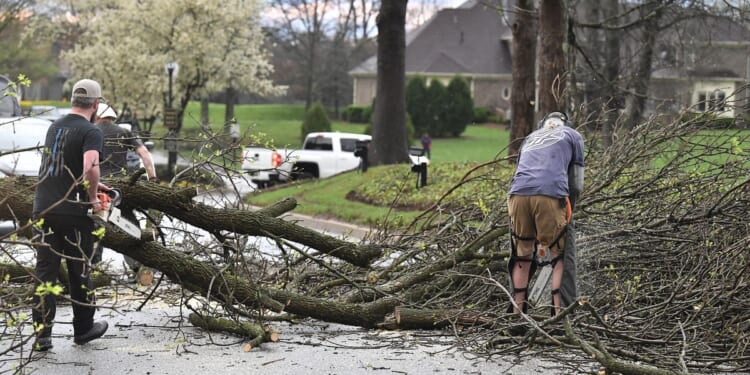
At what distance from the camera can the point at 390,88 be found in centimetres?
2442

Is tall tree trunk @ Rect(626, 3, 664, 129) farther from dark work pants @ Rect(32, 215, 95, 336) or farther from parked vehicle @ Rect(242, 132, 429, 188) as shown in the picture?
dark work pants @ Rect(32, 215, 95, 336)

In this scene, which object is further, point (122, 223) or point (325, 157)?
point (325, 157)

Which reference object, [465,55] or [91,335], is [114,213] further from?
[465,55]

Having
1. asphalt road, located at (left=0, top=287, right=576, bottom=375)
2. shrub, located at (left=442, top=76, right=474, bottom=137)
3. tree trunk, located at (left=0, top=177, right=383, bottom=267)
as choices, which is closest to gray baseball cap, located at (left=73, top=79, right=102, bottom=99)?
tree trunk, located at (left=0, top=177, right=383, bottom=267)

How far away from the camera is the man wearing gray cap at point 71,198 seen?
6723mm

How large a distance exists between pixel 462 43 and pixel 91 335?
2447 inches

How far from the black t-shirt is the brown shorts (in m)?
2.98

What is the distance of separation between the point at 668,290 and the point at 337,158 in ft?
68.1

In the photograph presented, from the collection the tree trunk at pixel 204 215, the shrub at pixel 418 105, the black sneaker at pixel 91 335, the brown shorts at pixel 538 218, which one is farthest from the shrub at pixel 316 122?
the brown shorts at pixel 538 218

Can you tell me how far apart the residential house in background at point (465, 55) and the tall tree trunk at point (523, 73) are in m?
44.6

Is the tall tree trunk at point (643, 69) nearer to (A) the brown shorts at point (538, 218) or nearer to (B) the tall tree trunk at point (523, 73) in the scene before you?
(B) the tall tree trunk at point (523, 73)

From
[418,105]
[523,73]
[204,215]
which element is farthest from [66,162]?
[418,105]

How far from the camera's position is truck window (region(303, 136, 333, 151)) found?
28873mm

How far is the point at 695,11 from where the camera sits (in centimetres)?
2250
